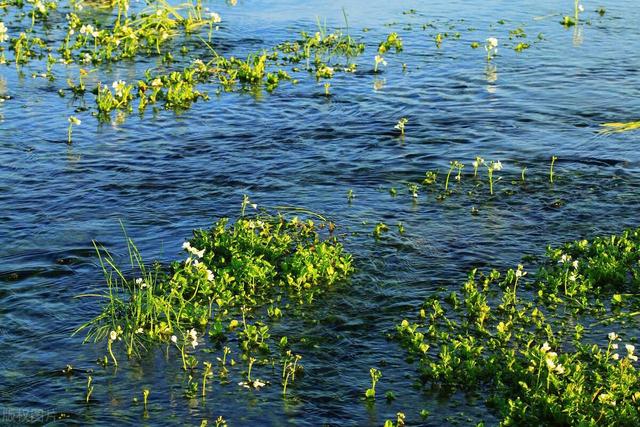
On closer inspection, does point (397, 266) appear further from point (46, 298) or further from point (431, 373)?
point (46, 298)

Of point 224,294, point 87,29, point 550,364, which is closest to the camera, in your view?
point 550,364

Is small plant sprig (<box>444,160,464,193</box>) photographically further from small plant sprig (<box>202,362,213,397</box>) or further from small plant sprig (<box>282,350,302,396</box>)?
small plant sprig (<box>202,362,213,397</box>)

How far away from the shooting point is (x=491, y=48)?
62.1 feet

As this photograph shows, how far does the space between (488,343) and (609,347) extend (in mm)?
998

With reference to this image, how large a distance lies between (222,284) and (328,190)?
131 inches

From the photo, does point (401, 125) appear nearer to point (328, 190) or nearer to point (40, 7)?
point (328, 190)

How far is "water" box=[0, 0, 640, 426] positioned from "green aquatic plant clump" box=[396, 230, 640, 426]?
0.25 m

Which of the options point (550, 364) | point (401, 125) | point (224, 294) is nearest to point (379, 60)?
point (401, 125)

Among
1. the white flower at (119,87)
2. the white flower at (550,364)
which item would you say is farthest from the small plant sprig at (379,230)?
the white flower at (119,87)

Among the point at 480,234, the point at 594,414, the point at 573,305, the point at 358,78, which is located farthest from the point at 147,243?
the point at 358,78

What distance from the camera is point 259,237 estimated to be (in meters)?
10.4

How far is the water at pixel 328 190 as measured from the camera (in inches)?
317

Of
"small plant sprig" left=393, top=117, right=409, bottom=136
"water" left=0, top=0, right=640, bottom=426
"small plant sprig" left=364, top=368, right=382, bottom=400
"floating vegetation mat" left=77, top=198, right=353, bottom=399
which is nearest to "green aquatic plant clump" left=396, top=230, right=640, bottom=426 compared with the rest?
"water" left=0, top=0, right=640, bottom=426

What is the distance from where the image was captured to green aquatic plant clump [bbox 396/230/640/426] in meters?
7.44
